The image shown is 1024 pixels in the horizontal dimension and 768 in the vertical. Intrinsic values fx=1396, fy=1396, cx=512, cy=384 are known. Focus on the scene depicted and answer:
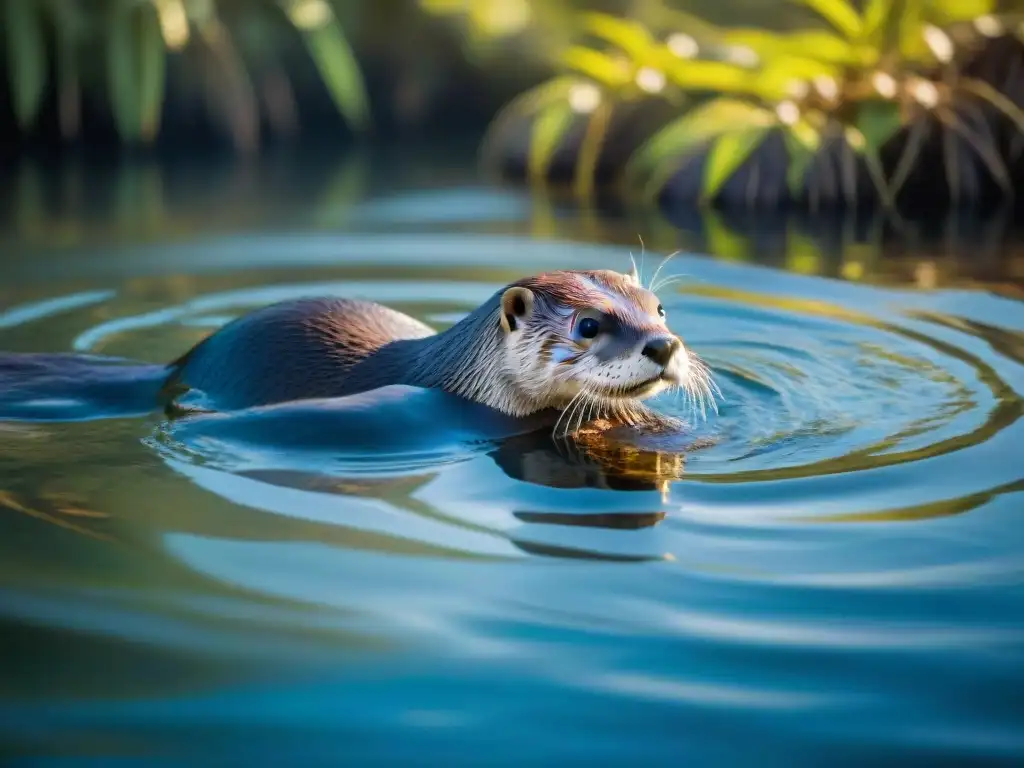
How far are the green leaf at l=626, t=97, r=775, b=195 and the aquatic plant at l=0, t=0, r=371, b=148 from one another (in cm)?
288

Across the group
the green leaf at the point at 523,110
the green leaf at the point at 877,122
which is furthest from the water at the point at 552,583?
the green leaf at the point at 523,110

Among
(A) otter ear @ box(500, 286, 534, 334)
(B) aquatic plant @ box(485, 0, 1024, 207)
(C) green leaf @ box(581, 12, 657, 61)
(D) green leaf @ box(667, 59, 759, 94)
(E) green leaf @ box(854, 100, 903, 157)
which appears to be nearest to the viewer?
(A) otter ear @ box(500, 286, 534, 334)

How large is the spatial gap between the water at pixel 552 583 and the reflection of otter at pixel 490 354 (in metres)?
0.23

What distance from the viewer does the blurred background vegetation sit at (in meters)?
7.83

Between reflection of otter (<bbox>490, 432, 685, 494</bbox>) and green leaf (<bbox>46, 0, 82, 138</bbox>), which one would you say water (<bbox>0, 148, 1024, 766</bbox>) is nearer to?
reflection of otter (<bbox>490, 432, 685, 494</bbox>)

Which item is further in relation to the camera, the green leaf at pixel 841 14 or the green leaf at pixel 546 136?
the green leaf at pixel 546 136

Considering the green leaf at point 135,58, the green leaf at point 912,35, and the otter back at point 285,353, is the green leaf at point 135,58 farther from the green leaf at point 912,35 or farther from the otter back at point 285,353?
the otter back at point 285,353

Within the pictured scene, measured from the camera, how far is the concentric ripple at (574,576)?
2320 millimetres

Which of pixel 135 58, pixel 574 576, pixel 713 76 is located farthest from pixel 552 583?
pixel 135 58

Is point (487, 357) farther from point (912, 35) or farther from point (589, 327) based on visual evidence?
point (912, 35)

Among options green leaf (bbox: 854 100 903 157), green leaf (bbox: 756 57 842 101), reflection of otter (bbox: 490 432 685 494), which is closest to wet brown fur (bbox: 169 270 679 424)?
reflection of otter (bbox: 490 432 685 494)

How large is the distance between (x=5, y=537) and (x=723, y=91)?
6577 millimetres

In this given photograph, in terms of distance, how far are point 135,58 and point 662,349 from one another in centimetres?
762

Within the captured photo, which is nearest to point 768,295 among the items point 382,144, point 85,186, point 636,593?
point 636,593
